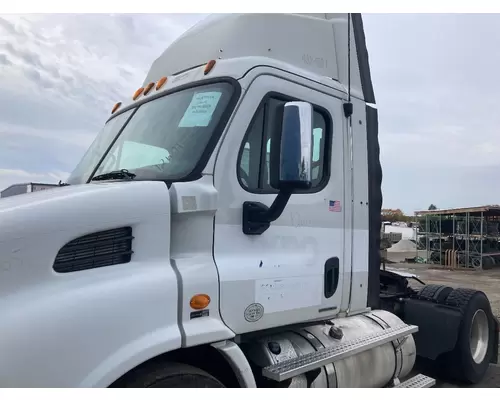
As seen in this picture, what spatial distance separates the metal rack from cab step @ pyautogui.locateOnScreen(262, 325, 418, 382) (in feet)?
65.1

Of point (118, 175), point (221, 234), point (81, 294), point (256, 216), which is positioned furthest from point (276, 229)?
point (81, 294)

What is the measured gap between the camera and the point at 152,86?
3.55 meters

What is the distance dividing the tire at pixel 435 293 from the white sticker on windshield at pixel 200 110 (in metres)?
3.70

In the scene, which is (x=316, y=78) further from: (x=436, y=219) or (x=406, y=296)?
(x=436, y=219)

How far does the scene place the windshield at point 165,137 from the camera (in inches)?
110

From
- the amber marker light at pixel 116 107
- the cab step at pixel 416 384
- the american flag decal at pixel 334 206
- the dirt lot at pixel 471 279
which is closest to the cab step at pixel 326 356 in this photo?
the cab step at pixel 416 384

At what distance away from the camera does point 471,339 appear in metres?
5.20

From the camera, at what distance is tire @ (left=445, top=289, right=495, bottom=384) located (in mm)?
4848

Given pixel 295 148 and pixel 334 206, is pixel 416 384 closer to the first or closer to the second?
pixel 334 206

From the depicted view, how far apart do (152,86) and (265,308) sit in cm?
192

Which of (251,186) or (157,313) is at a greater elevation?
(251,186)

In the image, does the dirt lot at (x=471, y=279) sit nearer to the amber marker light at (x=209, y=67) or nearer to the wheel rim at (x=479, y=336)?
the wheel rim at (x=479, y=336)

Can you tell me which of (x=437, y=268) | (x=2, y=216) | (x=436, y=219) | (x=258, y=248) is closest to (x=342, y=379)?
(x=258, y=248)

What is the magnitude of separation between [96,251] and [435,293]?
4.28 meters
